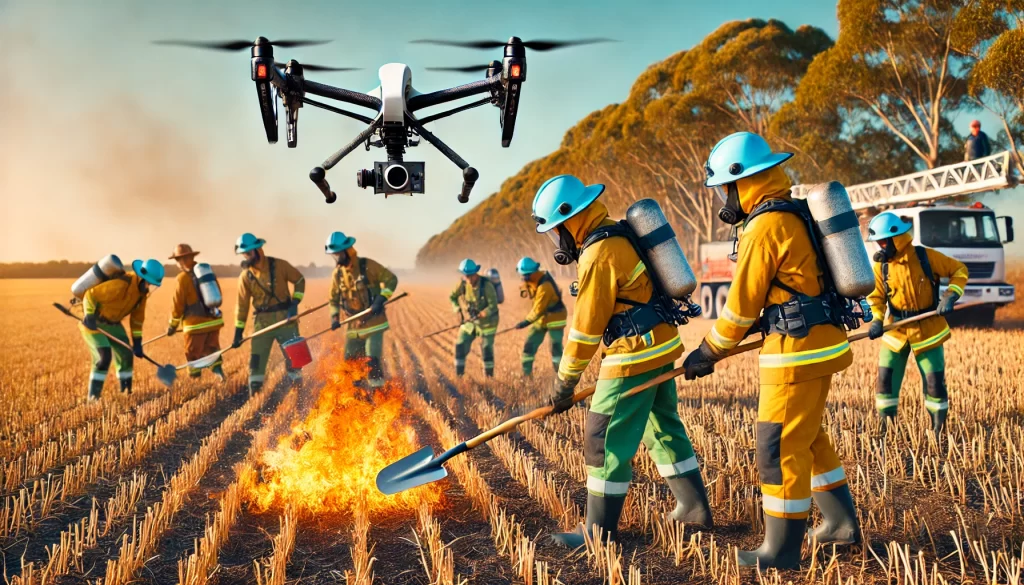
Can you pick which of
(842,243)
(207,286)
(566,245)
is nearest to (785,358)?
(842,243)

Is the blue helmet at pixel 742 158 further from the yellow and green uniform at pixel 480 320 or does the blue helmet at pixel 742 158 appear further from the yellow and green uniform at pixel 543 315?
the yellow and green uniform at pixel 480 320

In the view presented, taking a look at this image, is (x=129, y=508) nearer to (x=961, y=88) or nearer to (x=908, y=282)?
(x=908, y=282)

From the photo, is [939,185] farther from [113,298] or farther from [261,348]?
[113,298]

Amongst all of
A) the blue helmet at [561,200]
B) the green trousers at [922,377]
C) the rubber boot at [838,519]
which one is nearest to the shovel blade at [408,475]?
the blue helmet at [561,200]

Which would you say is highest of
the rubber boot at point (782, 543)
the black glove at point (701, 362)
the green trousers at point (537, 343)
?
the black glove at point (701, 362)

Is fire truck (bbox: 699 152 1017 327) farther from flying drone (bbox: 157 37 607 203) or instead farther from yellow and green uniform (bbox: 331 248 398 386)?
flying drone (bbox: 157 37 607 203)
